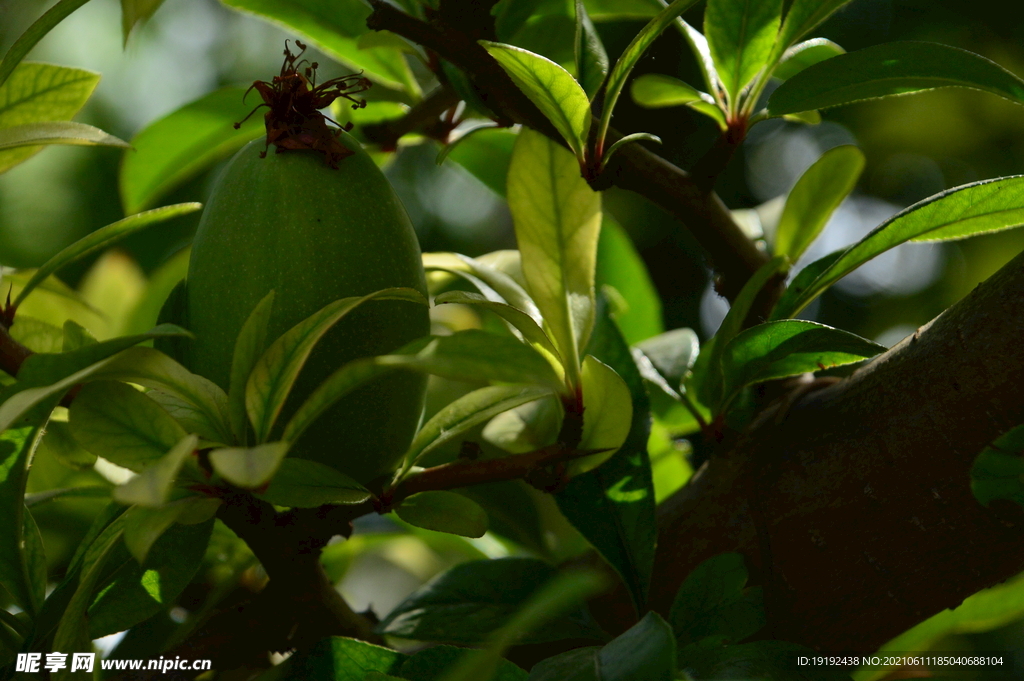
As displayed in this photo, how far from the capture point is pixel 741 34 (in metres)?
0.54

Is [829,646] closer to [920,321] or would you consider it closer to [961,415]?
[961,415]

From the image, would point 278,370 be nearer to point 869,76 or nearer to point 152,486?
point 152,486

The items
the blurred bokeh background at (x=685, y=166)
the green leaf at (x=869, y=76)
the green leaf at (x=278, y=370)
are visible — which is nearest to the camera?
the green leaf at (x=278, y=370)

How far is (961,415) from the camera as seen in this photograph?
1.35ft

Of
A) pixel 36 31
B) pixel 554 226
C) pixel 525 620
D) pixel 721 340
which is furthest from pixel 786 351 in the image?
pixel 36 31

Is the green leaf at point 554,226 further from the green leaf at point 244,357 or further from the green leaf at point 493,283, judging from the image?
the green leaf at point 244,357

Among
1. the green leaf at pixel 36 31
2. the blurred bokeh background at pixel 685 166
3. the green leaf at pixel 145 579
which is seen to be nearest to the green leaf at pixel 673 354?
the green leaf at pixel 145 579

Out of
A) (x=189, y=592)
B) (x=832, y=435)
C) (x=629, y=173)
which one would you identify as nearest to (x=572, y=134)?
(x=629, y=173)

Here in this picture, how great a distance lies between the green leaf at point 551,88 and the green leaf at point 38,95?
31 centimetres

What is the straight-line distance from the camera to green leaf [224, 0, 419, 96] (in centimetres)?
60

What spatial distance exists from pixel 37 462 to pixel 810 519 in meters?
0.61

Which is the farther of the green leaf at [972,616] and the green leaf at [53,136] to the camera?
the green leaf at [972,616]

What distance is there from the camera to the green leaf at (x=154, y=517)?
34 centimetres

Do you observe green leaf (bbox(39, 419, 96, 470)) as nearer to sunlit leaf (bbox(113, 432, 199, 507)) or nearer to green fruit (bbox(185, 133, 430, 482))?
green fruit (bbox(185, 133, 430, 482))
